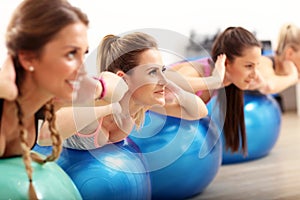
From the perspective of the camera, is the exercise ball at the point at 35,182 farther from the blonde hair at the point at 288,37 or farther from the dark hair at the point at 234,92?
the blonde hair at the point at 288,37

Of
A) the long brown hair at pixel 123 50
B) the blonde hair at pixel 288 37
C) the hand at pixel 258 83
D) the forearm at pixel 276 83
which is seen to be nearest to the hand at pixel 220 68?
the hand at pixel 258 83

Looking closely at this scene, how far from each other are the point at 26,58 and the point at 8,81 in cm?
5

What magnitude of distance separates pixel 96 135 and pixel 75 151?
0.11 meters

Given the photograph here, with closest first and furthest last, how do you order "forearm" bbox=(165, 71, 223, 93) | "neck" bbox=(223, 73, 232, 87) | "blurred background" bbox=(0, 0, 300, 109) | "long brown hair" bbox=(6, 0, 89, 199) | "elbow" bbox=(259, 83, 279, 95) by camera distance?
"long brown hair" bbox=(6, 0, 89, 199), "forearm" bbox=(165, 71, 223, 93), "neck" bbox=(223, 73, 232, 87), "blurred background" bbox=(0, 0, 300, 109), "elbow" bbox=(259, 83, 279, 95)

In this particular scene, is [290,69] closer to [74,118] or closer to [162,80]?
[162,80]

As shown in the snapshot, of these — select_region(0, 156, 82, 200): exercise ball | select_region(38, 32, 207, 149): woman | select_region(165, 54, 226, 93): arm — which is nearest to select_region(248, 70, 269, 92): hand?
select_region(165, 54, 226, 93): arm

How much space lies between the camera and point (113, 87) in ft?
4.00

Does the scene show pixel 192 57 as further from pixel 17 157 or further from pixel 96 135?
pixel 17 157

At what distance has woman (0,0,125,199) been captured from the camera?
3.34 ft

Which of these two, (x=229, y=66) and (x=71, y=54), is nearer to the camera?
(x=71, y=54)

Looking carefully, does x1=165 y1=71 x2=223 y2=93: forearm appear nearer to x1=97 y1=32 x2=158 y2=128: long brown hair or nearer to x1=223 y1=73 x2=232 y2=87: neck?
x1=97 y1=32 x2=158 y2=128: long brown hair

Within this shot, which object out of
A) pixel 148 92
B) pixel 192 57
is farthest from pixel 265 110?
pixel 148 92

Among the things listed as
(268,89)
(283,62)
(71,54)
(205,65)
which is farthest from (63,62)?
(283,62)

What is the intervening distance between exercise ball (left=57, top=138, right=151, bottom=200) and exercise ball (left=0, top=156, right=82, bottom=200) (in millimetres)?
242
